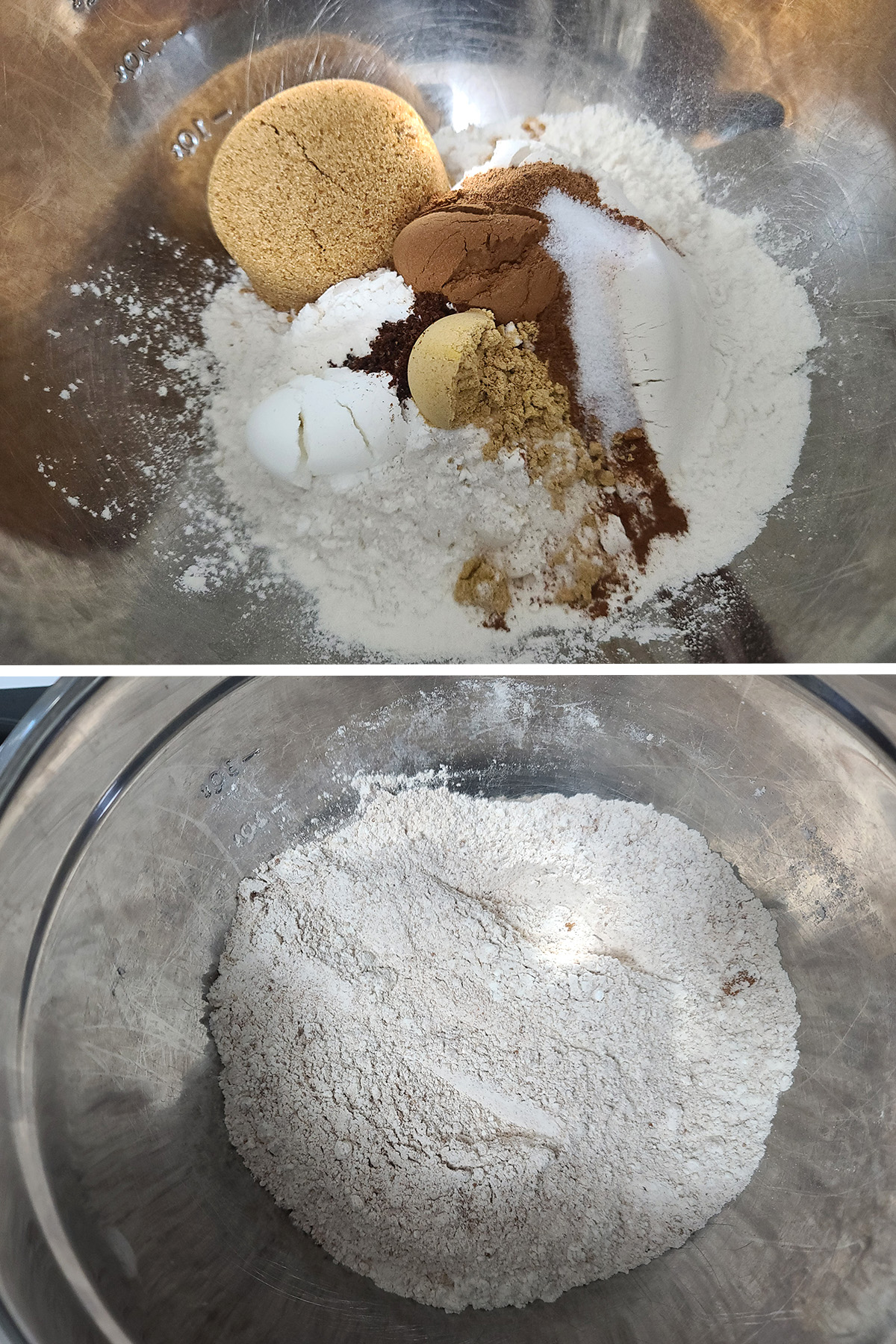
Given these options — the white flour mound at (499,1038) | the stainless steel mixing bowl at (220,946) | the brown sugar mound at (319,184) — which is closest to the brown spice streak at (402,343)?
the brown sugar mound at (319,184)

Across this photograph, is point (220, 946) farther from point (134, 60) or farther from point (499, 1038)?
point (134, 60)

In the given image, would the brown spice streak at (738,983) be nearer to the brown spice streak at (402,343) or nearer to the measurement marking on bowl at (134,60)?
the brown spice streak at (402,343)

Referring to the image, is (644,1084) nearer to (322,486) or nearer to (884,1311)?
(884,1311)

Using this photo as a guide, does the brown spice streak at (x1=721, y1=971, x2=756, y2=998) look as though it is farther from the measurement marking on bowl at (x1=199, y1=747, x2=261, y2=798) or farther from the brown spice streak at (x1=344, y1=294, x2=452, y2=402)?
the brown spice streak at (x1=344, y1=294, x2=452, y2=402)

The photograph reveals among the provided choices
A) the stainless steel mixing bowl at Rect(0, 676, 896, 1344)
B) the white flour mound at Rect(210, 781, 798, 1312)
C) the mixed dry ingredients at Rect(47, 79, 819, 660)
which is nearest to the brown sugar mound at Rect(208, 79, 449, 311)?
Result: the mixed dry ingredients at Rect(47, 79, 819, 660)

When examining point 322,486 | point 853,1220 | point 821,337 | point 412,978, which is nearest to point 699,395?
point 821,337

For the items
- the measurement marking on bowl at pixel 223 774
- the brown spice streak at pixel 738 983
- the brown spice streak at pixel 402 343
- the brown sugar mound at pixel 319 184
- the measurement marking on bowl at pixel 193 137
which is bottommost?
the brown spice streak at pixel 738 983
